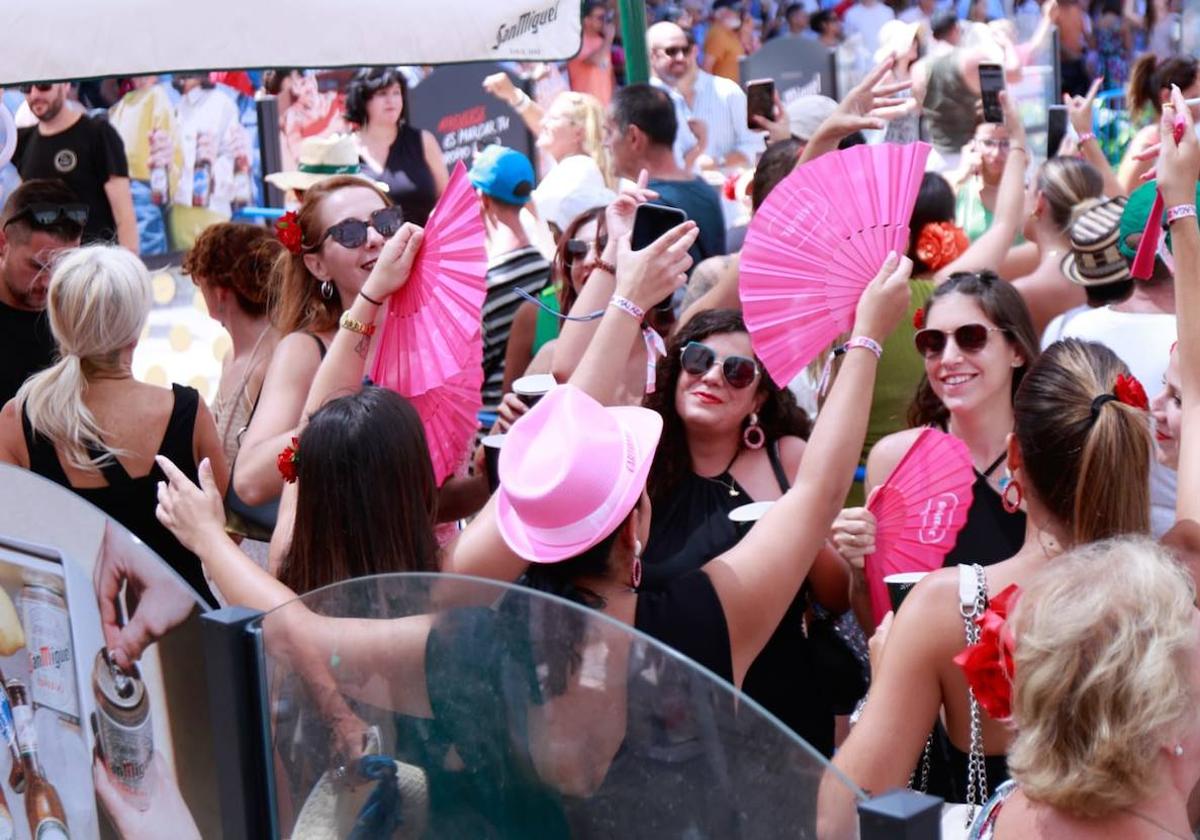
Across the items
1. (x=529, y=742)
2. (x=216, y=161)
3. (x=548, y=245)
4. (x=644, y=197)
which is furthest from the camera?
(x=216, y=161)

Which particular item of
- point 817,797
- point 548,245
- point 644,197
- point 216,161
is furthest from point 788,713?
point 216,161

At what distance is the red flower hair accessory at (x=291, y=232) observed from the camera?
11.1 ft

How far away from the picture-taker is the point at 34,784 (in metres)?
2.31

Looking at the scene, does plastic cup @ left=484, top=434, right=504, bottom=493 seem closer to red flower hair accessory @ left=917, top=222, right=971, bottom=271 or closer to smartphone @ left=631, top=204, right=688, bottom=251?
smartphone @ left=631, top=204, right=688, bottom=251

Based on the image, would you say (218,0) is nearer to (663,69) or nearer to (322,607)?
(322,607)

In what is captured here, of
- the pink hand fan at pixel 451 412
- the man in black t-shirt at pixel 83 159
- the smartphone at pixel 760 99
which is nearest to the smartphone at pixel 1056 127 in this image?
the smartphone at pixel 760 99

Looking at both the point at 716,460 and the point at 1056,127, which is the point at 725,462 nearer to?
the point at 716,460

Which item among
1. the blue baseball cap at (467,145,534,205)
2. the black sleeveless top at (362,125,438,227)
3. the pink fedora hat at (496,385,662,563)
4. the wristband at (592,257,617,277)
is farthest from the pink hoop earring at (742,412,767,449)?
the black sleeveless top at (362,125,438,227)

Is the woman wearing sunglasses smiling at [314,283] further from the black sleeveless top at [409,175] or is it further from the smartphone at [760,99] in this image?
the black sleeveless top at [409,175]

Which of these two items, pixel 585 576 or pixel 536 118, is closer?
pixel 585 576

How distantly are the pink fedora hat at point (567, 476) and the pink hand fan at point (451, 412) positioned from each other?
3.09 ft

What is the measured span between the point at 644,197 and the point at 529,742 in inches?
69.4

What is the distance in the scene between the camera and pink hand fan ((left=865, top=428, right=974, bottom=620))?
8.96 feet

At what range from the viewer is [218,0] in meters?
3.32
